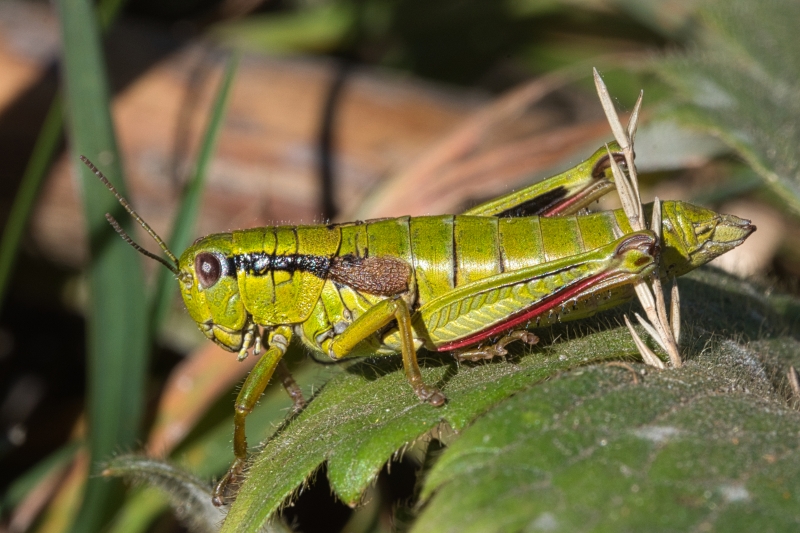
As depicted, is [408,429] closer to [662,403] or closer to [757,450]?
[662,403]

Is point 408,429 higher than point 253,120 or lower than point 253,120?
lower

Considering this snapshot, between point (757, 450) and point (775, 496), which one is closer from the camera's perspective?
point (775, 496)

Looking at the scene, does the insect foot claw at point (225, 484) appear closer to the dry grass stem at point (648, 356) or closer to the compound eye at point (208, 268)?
the compound eye at point (208, 268)

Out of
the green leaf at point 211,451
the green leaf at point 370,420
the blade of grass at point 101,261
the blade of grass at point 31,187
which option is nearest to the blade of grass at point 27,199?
the blade of grass at point 31,187

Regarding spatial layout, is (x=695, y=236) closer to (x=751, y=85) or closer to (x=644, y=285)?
(x=644, y=285)

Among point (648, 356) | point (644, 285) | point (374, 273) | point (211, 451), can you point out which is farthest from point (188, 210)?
point (648, 356)

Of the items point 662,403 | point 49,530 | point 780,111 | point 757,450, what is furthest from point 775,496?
point 49,530
